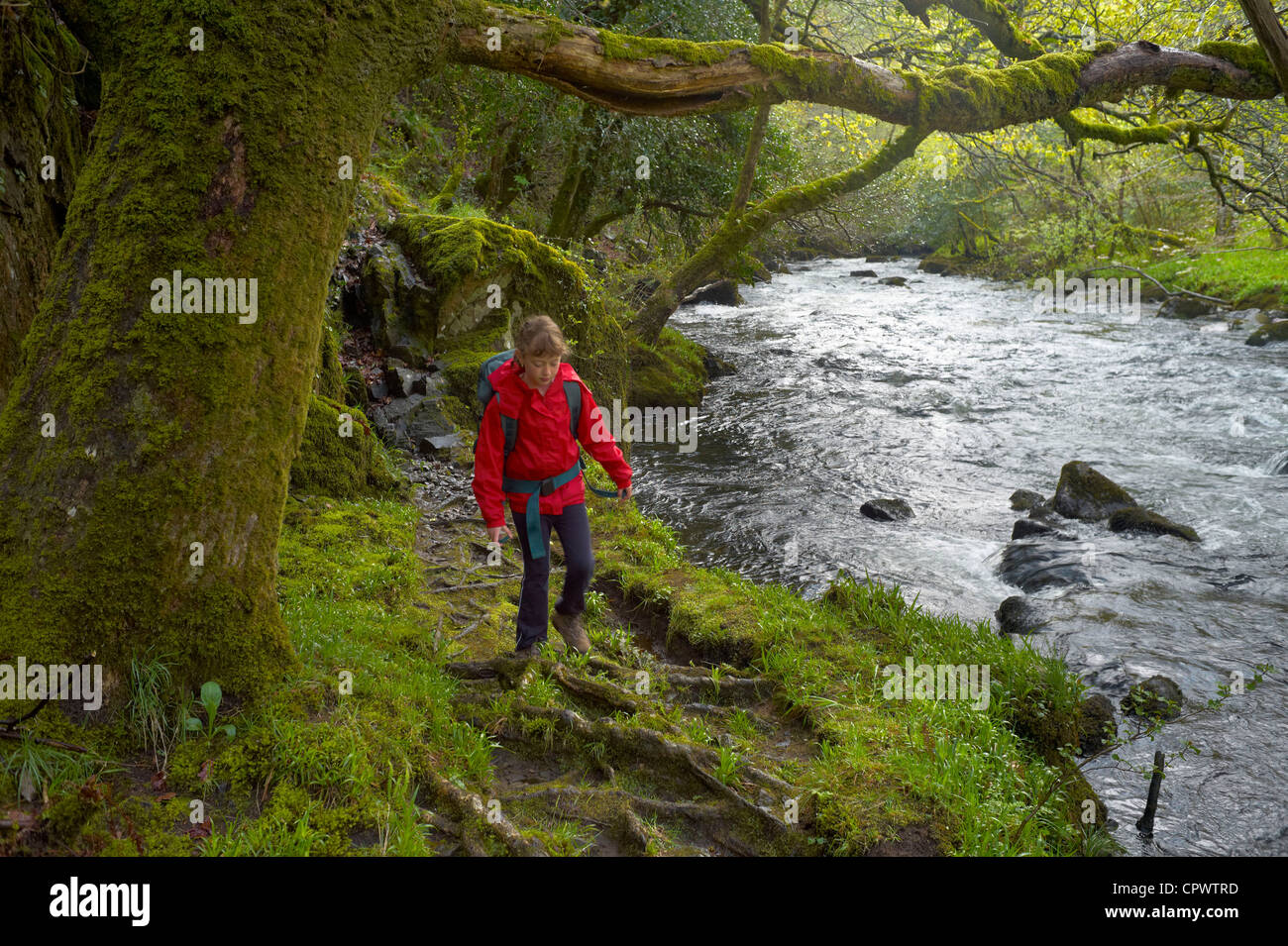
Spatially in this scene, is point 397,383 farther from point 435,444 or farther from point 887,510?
point 887,510

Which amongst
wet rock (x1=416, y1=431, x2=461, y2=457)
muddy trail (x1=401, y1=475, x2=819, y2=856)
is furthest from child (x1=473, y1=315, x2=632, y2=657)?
wet rock (x1=416, y1=431, x2=461, y2=457)

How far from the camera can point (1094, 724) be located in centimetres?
605

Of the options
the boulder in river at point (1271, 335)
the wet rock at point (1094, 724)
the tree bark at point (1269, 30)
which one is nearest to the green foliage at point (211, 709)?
the wet rock at point (1094, 724)

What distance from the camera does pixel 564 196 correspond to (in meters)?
16.3

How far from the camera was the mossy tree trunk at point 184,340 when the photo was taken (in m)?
3.23

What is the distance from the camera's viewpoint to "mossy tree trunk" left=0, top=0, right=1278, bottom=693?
323cm

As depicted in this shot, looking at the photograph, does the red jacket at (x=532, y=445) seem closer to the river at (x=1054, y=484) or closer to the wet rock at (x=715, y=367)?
the river at (x=1054, y=484)

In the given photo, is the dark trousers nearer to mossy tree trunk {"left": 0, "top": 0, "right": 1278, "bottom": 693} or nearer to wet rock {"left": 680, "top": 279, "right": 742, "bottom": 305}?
mossy tree trunk {"left": 0, "top": 0, "right": 1278, "bottom": 693}

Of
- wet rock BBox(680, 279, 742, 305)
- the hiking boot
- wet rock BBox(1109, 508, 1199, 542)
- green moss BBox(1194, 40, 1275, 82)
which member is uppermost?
wet rock BBox(680, 279, 742, 305)

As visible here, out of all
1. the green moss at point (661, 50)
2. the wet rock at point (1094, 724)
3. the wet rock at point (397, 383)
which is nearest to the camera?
the green moss at point (661, 50)

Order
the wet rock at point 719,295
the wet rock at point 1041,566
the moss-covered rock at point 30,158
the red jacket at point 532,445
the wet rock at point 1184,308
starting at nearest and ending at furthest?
the moss-covered rock at point 30,158 < the red jacket at point 532,445 < the wet rock at point 1041,566 < the wet rock at point 1184,308 < the wet rock at point 719,295

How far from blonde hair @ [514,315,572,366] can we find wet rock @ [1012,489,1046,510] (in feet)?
28.1

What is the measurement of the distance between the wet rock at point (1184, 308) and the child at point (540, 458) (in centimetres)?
2346

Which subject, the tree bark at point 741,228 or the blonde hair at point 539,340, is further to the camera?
the tree bark at point 741,228
